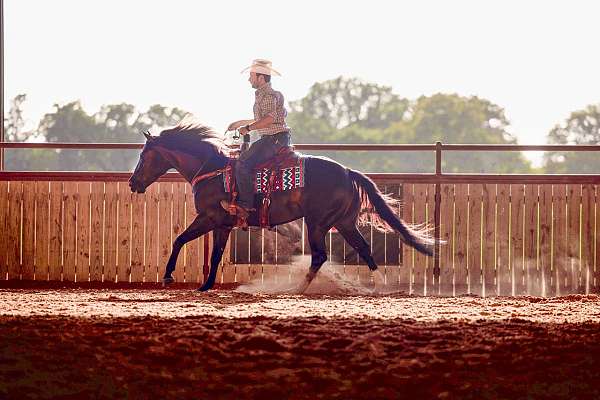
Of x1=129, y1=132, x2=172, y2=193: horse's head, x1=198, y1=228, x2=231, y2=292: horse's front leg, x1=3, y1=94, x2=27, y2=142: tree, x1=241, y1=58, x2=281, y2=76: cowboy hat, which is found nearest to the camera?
x1=241, y1=58, x2=281, y2=76: cowboy hat

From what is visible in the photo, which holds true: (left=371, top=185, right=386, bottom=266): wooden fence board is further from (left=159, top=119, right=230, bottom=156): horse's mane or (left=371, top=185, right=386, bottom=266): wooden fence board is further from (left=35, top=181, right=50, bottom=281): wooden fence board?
(left=35, top=181, right=50, bottom=281): wooden fence board

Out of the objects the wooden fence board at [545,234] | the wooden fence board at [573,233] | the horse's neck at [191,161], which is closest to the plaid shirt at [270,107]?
the horse's neck at [191,161]

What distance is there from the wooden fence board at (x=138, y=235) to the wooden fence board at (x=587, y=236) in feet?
17.7

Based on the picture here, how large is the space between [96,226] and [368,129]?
74860mm

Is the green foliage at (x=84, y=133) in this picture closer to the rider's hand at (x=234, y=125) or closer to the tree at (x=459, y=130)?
the tree at (x=459, y=130)

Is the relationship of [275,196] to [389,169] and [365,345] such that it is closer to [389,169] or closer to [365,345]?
[365,345]

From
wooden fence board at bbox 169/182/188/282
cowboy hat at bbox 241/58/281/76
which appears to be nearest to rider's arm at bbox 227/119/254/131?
cowboy hat at bbox 241/58/281/76

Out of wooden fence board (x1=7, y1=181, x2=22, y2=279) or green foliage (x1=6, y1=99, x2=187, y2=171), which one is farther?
green foliage (x1=6, y1=99, x2=187, y2=171)

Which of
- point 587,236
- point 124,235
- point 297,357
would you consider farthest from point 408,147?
point 297,357

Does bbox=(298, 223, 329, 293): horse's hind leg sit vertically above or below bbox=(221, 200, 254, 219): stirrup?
below

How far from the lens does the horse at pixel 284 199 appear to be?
10.5m

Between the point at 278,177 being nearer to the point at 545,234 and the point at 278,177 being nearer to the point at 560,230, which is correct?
the point at 545,234

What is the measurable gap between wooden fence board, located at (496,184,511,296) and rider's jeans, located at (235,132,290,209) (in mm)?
3123

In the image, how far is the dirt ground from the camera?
4848mm
